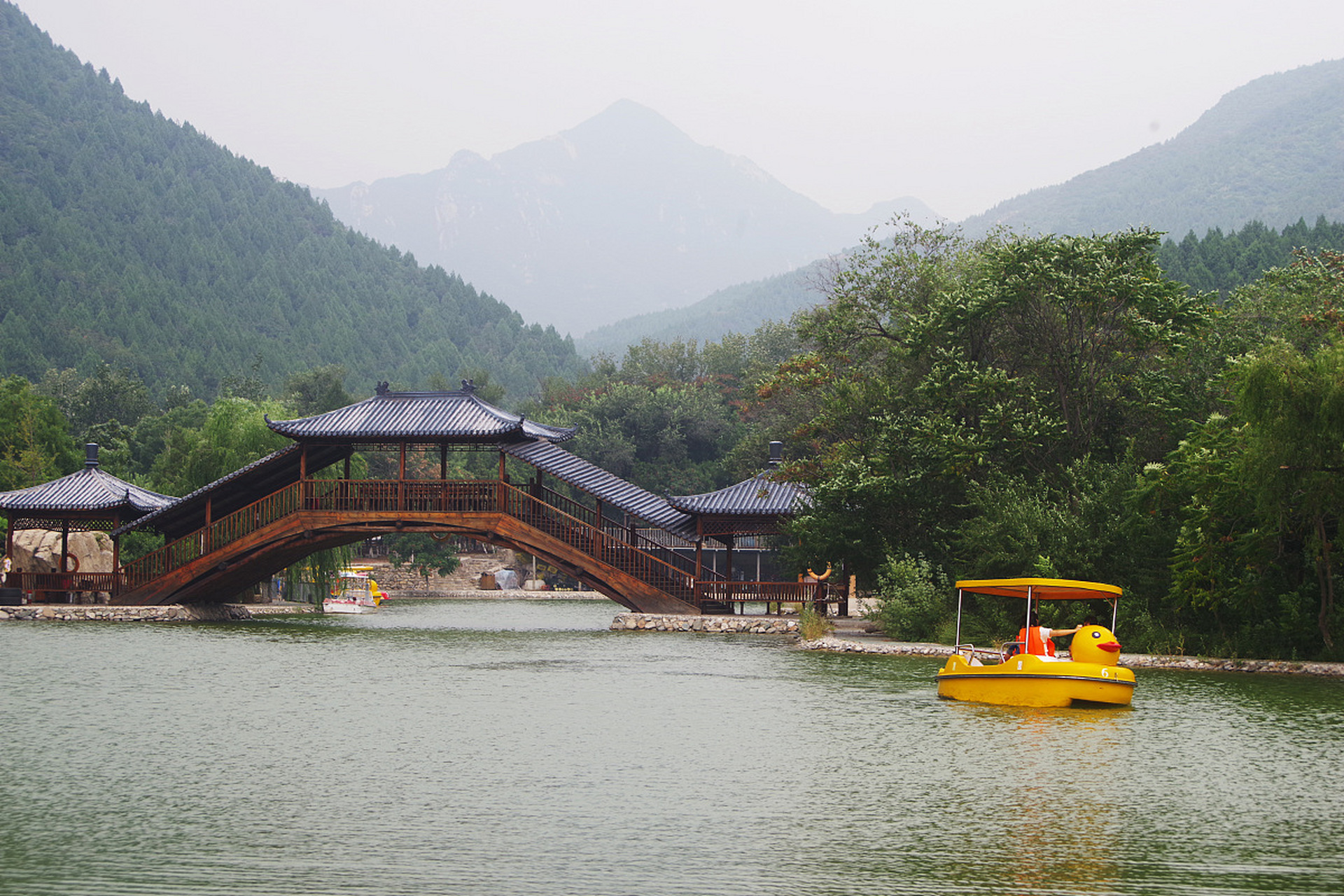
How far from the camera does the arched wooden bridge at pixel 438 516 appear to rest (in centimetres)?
3428

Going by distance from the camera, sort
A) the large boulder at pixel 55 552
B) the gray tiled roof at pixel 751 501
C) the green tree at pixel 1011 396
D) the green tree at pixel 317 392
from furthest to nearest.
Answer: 1. the green tree at pixel 317 392
2. the large boulder at pixel 55 552
3. the gray tiled roof at pixel 751 501
4. the green tree at pixel 1011 396

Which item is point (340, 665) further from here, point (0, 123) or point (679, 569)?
point (0, 123)

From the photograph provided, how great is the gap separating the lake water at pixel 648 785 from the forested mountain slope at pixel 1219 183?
127823mm

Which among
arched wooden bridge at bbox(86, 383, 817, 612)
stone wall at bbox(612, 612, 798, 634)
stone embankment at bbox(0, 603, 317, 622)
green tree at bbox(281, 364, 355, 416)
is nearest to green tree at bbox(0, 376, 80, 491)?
stone embankment at bbox(0, 603, 317, 622)

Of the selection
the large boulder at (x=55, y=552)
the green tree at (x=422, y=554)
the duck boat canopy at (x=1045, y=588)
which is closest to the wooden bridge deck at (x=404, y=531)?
the large boulder at (x=55, y=552)

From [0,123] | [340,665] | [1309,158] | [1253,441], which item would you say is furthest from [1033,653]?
[1309,158]

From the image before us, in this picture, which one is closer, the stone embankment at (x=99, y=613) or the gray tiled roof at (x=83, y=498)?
the stone embankment at (x=99, y=613)

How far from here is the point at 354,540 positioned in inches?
1476

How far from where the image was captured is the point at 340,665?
79.4 feet

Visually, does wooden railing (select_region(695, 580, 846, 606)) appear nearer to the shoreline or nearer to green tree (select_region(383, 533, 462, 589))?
the shoreline

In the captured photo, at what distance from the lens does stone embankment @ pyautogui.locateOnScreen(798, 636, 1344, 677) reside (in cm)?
2272

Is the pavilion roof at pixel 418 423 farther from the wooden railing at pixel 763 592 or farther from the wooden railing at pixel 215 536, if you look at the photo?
the wooden railing at pixel 763 592

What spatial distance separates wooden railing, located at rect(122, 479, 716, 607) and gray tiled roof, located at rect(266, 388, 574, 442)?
120 centimetres

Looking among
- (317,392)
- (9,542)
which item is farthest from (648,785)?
(317,392)
